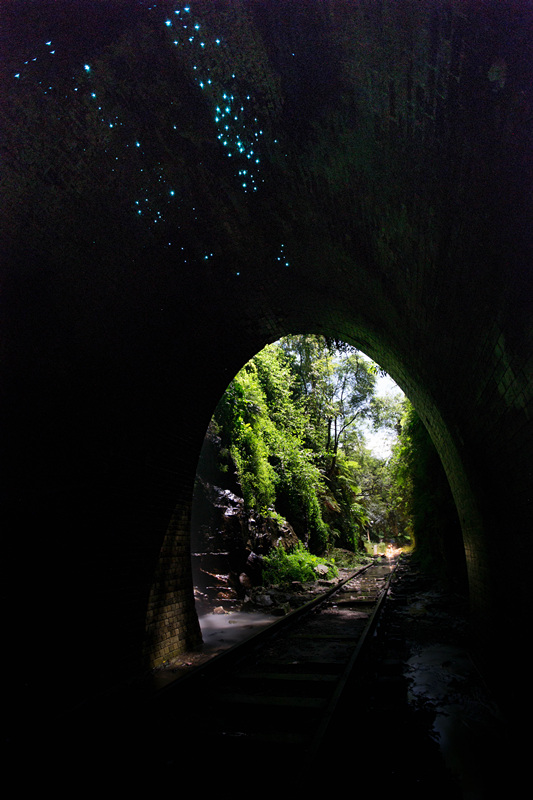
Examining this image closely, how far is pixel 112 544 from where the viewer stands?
5168 millimetres

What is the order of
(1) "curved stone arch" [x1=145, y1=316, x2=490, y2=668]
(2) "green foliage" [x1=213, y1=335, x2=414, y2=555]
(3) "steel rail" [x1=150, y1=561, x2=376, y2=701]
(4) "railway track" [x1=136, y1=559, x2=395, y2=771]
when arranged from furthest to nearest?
(2) "green foliage" [x1=213, y1=335, x2=414, y2=555], (1) "curved stone arch" [x1=145, y1=316, x2=490, y2=668], (3) "steel rail" [x1=150, y1=561, x2=376, y2=701], (4) "railway track" [x1=136, y1=559, x2=395, y2=771]

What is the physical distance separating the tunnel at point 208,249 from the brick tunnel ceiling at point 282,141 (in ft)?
0.05

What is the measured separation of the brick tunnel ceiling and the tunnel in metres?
0.02

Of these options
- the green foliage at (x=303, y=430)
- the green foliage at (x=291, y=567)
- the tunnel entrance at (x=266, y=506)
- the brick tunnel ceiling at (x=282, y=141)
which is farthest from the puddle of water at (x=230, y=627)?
the brick tunnel ceiling at (x=282, y=141)

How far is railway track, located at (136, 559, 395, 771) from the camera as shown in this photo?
123 inches

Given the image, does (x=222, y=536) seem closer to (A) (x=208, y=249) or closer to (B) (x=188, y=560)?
(B) (x=188, y=560)

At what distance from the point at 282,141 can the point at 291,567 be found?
11.7 meters

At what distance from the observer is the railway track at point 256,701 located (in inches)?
123

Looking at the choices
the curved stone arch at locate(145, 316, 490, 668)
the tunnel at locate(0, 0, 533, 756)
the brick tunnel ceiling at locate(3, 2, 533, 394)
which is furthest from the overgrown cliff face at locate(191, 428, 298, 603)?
the brick tunnel ceiling at locate(3, 2, 533, 394)

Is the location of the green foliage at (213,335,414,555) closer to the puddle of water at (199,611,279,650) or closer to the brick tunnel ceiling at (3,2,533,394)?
the puddle of water at (199,611,279,650)

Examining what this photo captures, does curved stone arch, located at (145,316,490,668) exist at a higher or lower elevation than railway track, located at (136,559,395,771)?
higher

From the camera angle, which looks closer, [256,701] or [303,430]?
[256,701]

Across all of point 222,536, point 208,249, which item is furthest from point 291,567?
point 208,249

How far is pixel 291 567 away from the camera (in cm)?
1294
